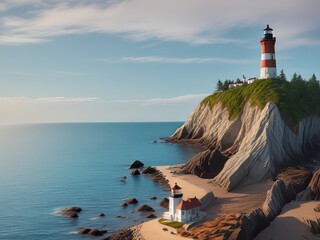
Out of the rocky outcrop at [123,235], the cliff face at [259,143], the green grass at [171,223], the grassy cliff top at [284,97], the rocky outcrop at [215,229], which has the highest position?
the grassy cliff top at [284,97]

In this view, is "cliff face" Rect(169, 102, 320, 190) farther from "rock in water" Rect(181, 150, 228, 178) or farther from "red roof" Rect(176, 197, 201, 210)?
"red roof" Rect(176, 197, 201, 210)

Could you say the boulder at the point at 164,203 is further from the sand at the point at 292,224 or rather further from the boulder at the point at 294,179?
the sand at the point at 292,224

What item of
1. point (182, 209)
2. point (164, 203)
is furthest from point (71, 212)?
point (182, 209)

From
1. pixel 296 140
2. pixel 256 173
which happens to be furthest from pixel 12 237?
pixel 296 140

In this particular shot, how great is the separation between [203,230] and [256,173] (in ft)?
86.6

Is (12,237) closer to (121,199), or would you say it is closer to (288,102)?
(121,199)

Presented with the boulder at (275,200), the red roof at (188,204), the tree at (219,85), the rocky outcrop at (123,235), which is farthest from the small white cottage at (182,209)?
the tree at (219,85)

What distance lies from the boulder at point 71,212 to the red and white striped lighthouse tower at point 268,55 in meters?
66.9

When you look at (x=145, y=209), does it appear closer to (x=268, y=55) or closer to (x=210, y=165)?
(x=210, y=165)

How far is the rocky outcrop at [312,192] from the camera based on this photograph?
2126 inches

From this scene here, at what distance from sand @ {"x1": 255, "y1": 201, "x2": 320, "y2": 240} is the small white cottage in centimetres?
904

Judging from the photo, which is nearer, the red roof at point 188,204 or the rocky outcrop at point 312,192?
the red roof at point 188,204

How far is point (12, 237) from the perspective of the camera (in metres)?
50.3

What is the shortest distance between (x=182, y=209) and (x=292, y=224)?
43.4ft
